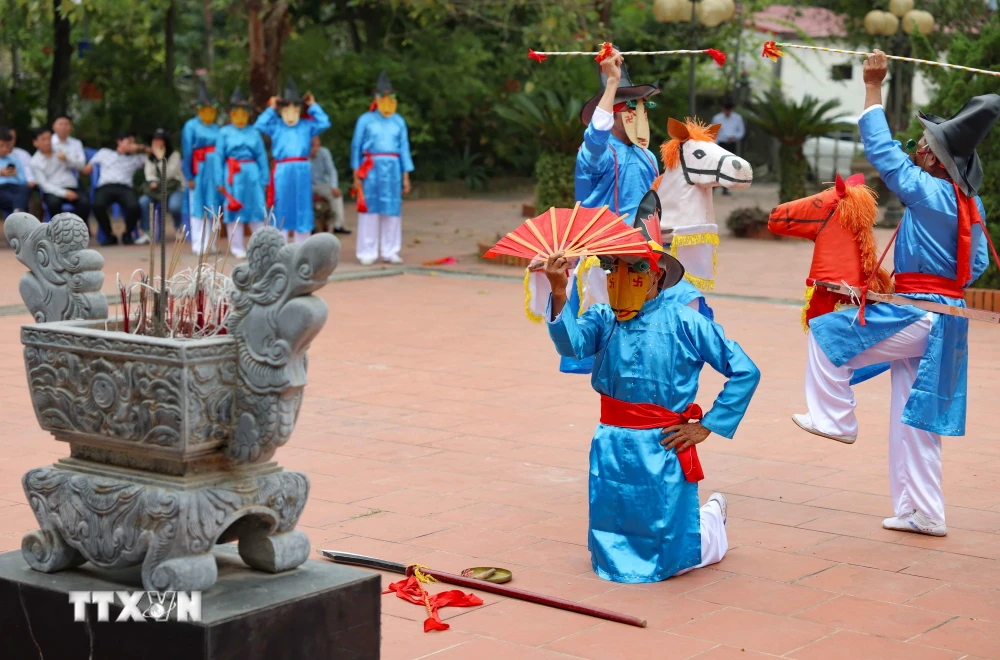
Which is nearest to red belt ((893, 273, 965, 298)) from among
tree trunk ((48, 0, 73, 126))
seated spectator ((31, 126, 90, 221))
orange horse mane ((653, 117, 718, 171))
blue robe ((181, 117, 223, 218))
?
orange horse mane ((653, 117, 718, 171))

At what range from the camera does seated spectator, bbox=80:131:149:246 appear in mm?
16750

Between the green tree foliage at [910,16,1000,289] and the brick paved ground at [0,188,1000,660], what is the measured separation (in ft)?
5.98

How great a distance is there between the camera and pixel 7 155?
53.2ft

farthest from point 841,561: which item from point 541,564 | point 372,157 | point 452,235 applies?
point 452,235

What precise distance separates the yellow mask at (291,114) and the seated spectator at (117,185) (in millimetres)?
3108

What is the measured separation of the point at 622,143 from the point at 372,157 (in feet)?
24.7

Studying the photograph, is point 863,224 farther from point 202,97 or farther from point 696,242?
point 202,97

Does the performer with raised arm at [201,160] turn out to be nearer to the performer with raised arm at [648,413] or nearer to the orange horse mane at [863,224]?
the orange horse mane at [863,224]

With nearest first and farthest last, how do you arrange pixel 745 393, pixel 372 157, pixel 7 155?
pixel 745 393, pixel 372 157, pixel 7 155

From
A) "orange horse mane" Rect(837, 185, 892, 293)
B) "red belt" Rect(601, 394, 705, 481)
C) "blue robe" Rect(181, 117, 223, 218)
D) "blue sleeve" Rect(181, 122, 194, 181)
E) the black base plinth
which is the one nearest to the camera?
the black base plinth

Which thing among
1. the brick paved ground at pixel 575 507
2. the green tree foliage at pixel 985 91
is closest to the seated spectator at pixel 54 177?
the brick paved ground at pixel 575 507

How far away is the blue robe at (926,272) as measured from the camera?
5.46 m

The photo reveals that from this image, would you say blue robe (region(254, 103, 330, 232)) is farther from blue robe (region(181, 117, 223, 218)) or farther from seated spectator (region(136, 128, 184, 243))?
seated spectator (region(136, 128, 184, 243))

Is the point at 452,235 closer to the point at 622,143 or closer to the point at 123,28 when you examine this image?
the point at 123,28
